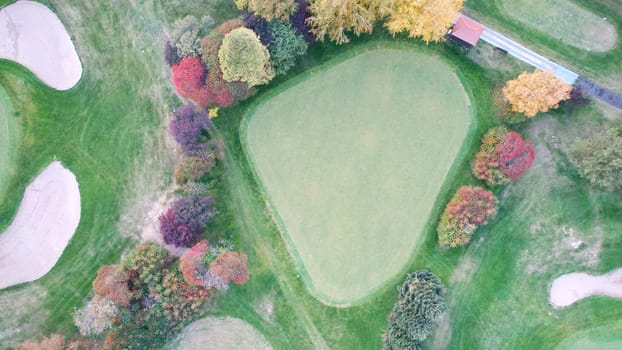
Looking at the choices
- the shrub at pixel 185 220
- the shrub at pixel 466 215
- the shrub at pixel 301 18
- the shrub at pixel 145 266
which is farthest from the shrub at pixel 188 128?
the shrub at pixel 466 215

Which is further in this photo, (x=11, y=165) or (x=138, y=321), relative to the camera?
(x=11, y=165)

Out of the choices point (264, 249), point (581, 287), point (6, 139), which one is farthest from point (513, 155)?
point (6, 139)

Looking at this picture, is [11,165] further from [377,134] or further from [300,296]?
[377,134]

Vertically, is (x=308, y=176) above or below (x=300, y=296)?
above

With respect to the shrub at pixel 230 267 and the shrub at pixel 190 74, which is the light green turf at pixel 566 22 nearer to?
the shrub at pixel 190 74

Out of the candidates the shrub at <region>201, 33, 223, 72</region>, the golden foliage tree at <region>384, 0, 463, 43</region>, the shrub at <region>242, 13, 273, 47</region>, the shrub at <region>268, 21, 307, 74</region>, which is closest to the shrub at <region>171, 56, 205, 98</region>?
the shrub at <region>201, 33, 223, 72</region>

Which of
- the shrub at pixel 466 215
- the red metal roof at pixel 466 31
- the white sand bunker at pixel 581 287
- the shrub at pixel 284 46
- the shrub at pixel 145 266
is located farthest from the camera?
the red metal roof at pixel 466 31

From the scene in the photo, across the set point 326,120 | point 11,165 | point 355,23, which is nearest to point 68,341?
point 11,165
